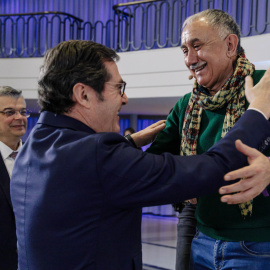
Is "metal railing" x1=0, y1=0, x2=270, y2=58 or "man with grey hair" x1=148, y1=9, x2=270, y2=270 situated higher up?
"metal railing" x1=0, y1=0, x2=270, y2=58

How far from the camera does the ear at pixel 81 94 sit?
4.66 ft

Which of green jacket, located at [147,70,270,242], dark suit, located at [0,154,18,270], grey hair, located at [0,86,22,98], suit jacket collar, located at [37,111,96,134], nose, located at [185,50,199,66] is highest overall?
nose, located at [185,50,199,66]

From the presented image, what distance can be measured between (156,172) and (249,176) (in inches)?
10.9

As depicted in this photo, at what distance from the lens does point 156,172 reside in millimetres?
1281

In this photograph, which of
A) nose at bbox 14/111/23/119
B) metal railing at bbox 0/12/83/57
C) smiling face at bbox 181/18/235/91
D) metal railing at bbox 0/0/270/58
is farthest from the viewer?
metal railing at bbox 0/12/83/57

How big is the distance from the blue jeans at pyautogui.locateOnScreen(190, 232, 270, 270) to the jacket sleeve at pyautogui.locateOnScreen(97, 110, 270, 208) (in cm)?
41

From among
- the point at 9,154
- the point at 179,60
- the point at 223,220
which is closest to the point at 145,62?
the point at 179,60

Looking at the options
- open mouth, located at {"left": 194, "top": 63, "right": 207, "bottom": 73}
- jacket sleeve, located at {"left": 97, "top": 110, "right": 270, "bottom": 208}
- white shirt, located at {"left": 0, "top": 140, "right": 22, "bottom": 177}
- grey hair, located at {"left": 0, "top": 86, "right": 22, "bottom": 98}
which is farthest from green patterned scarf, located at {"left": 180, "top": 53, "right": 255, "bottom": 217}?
grey hair, located at {"left": 0, "top": 86, "right": 22, "bottom": 98}

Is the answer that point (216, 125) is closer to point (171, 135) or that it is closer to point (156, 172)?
point (171, 135)

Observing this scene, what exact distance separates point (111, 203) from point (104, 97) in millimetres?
360

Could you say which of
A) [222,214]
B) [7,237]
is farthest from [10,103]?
[222,214]

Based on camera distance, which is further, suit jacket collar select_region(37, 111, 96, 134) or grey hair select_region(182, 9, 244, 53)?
grey hair select_region(182, 9, 244, 53)

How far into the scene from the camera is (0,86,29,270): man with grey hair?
2770mm

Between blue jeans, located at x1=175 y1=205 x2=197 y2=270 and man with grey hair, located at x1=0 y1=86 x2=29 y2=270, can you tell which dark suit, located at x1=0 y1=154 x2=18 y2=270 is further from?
blue jeans, located at x1=175 y1=205 x2=197 y2=270
